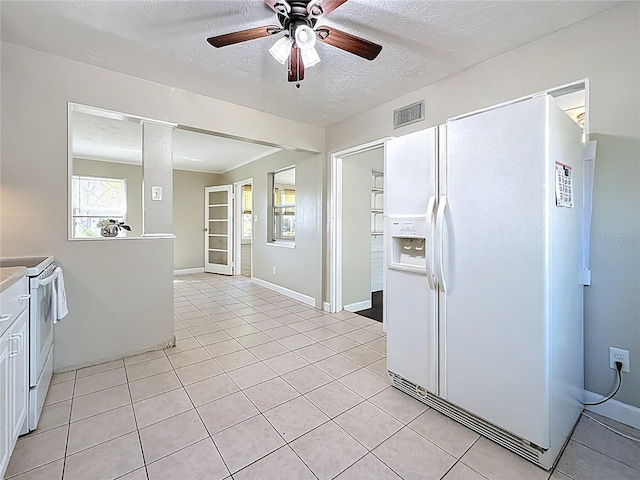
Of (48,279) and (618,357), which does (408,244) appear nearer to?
(618,357)

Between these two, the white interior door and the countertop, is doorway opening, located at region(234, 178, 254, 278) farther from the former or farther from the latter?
the countertop

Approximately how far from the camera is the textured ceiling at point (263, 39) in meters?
1.80

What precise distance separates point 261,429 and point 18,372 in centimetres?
124

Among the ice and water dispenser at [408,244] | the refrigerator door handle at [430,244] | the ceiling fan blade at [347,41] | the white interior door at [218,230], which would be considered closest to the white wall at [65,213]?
the ceiling fan blade at [347,41]

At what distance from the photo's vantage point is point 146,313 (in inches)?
108

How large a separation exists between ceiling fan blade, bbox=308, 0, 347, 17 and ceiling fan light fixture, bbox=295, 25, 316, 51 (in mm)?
77

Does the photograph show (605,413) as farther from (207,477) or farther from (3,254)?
(3,254)

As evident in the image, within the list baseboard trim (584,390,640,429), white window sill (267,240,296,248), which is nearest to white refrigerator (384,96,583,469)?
baseboard trim (584,390,640,429)

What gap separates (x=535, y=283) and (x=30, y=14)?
10.9ft

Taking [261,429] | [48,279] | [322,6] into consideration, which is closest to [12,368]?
[48,279]

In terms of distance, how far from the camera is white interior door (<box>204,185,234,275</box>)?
686 centimetres

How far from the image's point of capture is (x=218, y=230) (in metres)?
7.13

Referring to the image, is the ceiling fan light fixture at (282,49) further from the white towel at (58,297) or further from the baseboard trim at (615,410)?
the baseboard trim at (615,410)

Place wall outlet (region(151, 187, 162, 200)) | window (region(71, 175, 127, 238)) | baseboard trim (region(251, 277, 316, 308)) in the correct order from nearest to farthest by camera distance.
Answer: wall outlet (region(151, 187, 162, 200)) → baseboard trim (region(251, 277, 316, 308)) → window (region(71, 175, 127, 238))
